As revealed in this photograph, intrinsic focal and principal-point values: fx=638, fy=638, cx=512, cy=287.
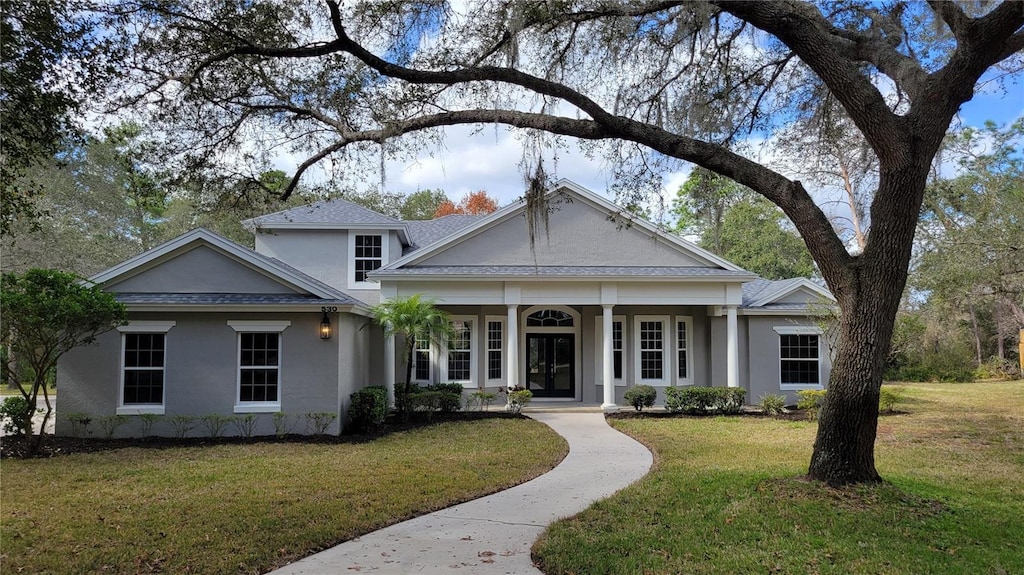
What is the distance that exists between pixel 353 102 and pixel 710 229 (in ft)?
Answer: 108

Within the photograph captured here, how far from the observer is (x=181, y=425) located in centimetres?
1181

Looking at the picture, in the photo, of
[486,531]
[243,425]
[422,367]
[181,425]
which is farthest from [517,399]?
[486,531]

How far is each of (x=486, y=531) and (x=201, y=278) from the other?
8900 mm

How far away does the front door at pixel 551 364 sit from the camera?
18.1 meters

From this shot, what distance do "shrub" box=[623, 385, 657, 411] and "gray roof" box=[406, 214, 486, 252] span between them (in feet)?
23.5

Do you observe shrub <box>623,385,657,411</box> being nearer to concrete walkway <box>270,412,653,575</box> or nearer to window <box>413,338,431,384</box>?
window <box>413,338,431,384</box>

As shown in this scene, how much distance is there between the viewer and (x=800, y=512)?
609cm

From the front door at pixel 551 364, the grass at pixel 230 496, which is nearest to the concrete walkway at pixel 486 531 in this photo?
the grass at pixel 230 496

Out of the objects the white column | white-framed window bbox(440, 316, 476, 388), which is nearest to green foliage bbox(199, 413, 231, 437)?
the white column

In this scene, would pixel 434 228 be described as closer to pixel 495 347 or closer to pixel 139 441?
pixel 495 347

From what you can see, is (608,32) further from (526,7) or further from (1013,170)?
(1013,170)

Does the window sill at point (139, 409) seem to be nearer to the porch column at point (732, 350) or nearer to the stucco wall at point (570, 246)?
the stucco wall at point (570, 246)

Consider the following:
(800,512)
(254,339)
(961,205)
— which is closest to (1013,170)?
(961,205)

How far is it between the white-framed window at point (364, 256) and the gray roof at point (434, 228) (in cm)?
178
